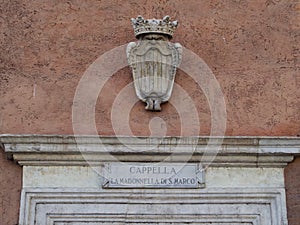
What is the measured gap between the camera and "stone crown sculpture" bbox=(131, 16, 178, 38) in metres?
6.16

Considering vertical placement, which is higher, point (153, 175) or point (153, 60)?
point (153, 60)

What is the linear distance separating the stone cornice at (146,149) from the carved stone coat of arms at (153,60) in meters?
0.35

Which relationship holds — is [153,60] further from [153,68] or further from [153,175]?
[153,175]

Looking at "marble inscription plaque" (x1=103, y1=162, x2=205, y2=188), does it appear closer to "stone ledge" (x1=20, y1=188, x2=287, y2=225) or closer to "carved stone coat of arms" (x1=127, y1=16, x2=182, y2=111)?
"stone ledge" (x1=20, y1=188, x2=287, y2=225)

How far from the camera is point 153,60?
6.14 metres

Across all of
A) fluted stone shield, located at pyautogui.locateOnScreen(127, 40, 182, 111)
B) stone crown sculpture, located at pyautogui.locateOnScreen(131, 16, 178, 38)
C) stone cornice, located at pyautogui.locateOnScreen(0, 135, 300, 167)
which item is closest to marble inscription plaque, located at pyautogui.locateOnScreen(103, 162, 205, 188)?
stone cornice, located at pyautogui.locateOnScreen(0, 135, 300, 167)

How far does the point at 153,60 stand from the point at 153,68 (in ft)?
0.20

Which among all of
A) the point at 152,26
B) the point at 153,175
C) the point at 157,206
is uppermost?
the point at 152,26

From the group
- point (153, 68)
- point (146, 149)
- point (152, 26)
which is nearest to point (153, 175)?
point (146, 149)

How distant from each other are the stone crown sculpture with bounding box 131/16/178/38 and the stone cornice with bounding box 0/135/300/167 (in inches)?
32.2

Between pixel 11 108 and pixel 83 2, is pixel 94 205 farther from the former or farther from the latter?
pixel 83 2

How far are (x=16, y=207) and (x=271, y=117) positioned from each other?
1989 mm

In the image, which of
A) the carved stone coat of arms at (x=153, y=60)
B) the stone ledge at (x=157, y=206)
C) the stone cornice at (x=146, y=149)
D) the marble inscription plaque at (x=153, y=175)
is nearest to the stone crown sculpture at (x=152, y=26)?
the carved stone coat of arms at (x=153, y=60)

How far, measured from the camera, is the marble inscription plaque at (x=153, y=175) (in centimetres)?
591
